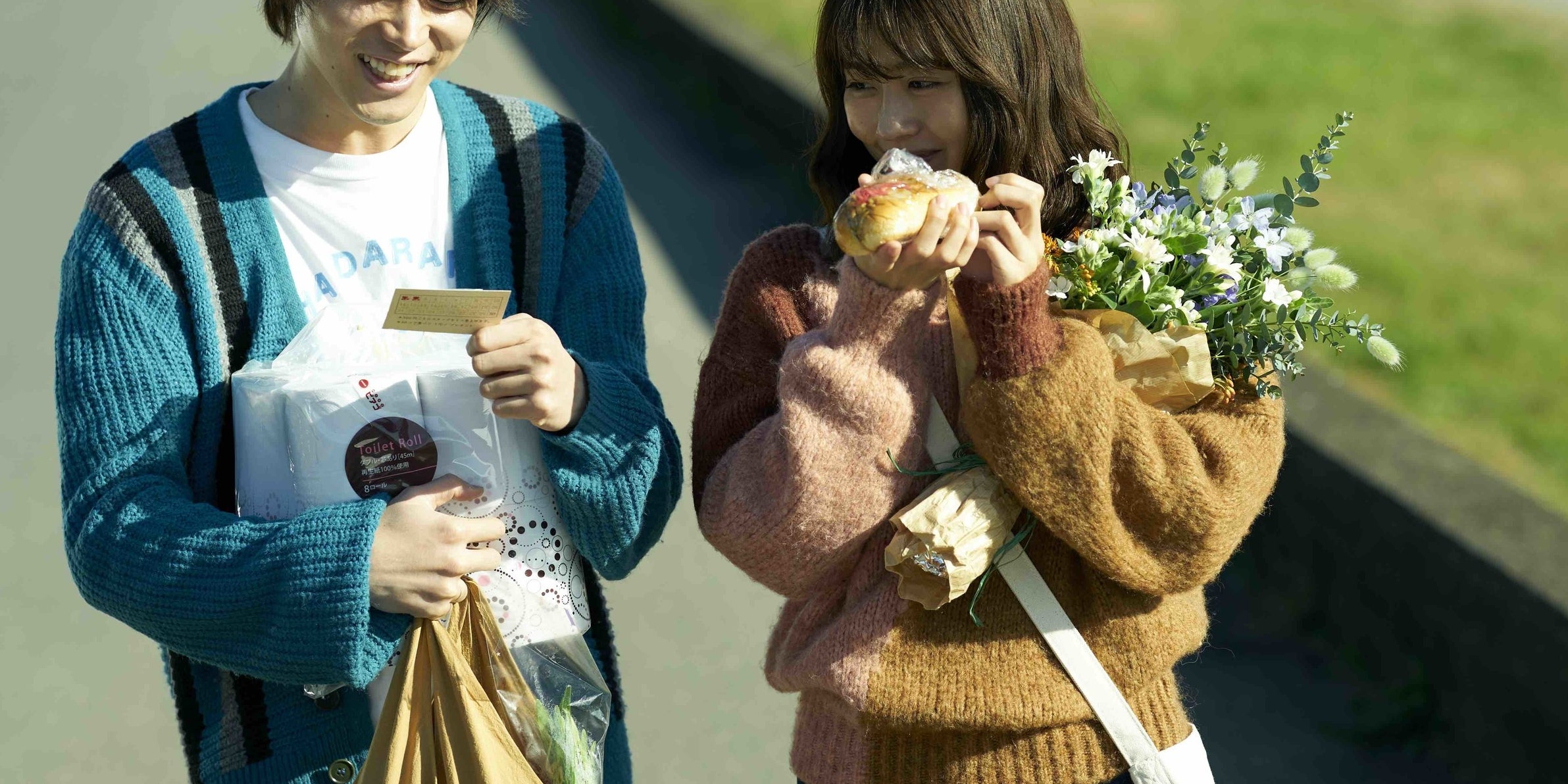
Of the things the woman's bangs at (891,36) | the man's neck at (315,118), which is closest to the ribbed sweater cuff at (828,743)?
the woman's bangs at (891,36)

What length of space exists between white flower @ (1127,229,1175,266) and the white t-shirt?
3.33 feet

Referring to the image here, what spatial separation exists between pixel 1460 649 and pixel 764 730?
1989 mm

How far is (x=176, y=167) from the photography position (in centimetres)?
208

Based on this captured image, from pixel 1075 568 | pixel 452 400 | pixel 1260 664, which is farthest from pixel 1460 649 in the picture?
pixel 452 400

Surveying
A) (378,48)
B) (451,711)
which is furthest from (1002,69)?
(451,711)

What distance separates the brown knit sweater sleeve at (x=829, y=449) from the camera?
2.08 meters

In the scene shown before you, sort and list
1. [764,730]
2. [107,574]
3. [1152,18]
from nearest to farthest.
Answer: [107,574]
[764,730]
[1152,18]

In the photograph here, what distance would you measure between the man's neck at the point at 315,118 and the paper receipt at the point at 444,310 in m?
0.36

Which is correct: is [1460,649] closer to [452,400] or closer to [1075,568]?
[1075,568]

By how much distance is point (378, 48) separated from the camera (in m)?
2.04

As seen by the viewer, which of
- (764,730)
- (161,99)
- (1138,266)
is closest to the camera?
(1138,266)

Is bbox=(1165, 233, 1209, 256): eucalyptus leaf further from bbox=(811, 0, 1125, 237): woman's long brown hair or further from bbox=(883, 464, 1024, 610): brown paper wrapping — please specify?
bbox=(883, 464, 1024, 610): brown paper wrapping

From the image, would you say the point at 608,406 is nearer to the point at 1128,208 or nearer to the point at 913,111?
the point at 913,111

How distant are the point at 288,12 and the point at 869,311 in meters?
0.95
